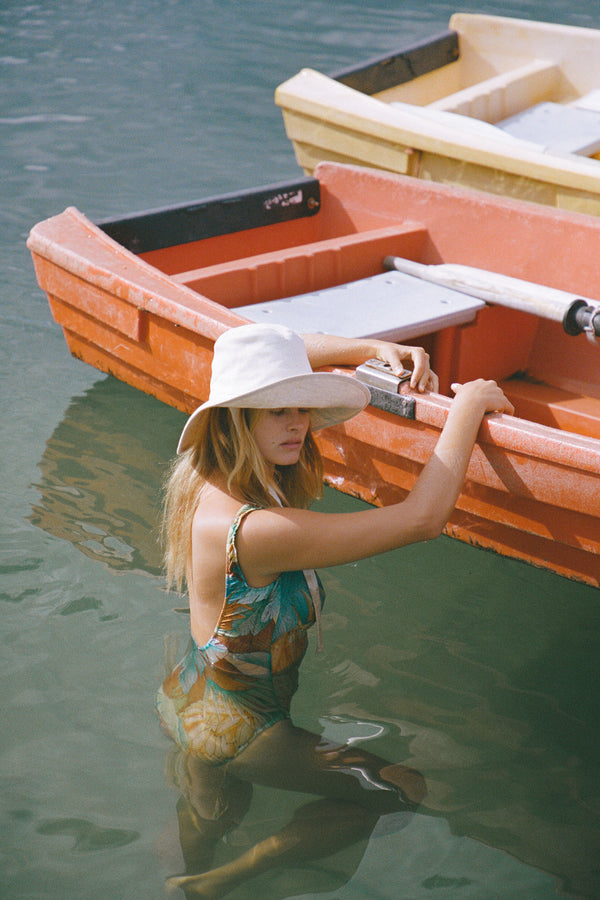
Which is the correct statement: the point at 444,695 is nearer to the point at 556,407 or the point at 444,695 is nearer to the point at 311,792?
the point at 311,792

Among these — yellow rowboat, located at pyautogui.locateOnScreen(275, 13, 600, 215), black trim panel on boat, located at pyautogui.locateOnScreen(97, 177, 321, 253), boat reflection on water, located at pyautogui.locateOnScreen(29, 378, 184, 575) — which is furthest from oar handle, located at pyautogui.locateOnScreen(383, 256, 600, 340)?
boat reflection on water, located at pyautogui.locateOnScreen(29, 378, 184, 575)

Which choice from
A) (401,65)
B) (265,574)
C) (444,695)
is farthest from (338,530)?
(401,65)

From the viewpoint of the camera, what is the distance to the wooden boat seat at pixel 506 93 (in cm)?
622

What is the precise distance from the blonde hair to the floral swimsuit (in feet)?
0.68

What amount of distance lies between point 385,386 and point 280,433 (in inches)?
37.4

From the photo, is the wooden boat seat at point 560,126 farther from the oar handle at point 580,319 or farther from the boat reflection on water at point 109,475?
the boat reflection on water at point 109,475

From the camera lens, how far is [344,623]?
372cm

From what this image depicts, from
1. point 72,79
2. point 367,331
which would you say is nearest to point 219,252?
→ point 367,331

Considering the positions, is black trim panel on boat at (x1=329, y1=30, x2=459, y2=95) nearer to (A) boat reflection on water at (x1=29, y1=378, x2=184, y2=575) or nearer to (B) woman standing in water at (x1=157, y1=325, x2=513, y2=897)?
(A) boat reflection on water at (x1=29, y1=378, x2=184, y2=575)

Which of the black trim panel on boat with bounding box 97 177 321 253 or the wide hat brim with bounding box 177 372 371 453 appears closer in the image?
the wide hat brim with bounding box 177 372 371 453

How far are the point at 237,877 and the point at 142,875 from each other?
27cm

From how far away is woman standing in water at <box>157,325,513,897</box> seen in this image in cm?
228

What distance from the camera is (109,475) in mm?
4508

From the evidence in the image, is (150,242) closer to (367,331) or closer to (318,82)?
(367,331)
